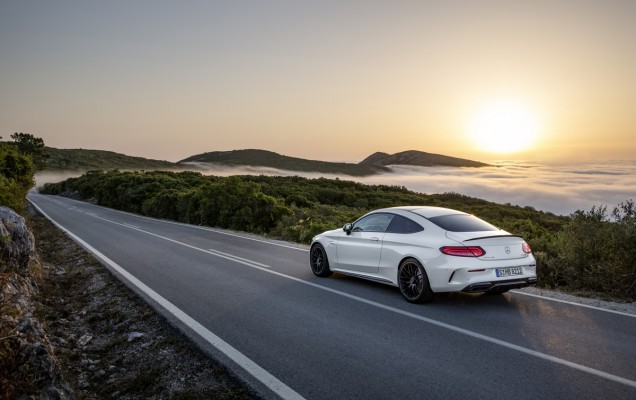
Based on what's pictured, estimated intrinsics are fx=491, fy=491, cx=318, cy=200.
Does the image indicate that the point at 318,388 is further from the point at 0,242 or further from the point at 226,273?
the point at 0,242

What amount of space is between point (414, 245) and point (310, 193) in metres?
44.7

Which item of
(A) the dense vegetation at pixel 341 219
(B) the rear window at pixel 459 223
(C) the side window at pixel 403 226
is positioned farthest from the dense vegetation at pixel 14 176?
(B) the rear window at pixel 459 223

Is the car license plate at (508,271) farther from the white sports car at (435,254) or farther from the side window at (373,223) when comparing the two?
the side window at (373,223)

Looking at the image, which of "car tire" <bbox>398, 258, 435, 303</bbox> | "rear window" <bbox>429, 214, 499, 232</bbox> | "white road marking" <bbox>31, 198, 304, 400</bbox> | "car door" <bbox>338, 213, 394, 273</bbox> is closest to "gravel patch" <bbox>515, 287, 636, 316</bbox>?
Answer: "rear window" <bbox>429, 214, 499, 232</bbox>

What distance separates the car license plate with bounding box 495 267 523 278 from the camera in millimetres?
7438

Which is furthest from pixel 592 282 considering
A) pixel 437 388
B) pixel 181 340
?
pixel 181 340

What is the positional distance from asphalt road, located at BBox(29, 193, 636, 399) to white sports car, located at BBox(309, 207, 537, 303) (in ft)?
1.21

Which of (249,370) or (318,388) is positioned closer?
(318,388)

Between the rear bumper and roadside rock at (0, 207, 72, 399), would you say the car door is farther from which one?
roadside rock at (0, 207, 72, 399)

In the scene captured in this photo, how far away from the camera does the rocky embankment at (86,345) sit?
462cm

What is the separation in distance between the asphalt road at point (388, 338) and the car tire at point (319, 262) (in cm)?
29

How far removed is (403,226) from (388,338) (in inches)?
112

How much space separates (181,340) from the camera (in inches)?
252

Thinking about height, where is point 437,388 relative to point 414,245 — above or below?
below
